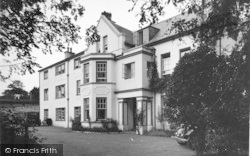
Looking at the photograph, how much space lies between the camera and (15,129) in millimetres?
3906

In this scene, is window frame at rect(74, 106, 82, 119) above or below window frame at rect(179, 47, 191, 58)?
below

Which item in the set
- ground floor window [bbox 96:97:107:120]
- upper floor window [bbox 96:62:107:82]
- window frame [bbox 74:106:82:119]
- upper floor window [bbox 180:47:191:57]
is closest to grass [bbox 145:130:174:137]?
ground floor window [bbox 96:97:107:120]

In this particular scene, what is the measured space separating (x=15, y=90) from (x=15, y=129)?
0.71 m

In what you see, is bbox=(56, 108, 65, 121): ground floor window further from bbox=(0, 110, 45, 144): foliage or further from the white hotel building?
bbox=(0, 110, 45, 144): foliage

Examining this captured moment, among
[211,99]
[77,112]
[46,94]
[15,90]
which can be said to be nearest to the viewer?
[15,90]

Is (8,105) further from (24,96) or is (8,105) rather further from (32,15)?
(32,15)

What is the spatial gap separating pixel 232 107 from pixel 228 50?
3.56 feet

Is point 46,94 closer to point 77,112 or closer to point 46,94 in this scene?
point 46,94

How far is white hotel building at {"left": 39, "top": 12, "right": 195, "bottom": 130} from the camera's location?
16.9ft

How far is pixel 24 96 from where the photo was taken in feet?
14.0

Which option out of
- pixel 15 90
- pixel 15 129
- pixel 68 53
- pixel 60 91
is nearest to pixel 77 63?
pixel 60 91

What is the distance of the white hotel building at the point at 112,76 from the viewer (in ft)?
16.9

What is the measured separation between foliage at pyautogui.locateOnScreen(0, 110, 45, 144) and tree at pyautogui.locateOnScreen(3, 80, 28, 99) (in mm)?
305

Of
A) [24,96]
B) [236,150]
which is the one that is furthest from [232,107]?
[24,96]
